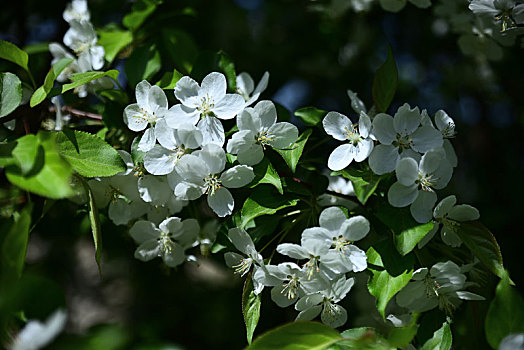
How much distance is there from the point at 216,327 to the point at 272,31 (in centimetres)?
218

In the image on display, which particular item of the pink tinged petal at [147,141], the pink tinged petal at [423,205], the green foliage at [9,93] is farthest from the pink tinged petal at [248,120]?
the green foliage at [9,93]

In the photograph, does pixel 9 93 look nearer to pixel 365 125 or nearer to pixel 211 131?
pixel 211 131

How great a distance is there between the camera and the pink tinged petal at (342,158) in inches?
46.0

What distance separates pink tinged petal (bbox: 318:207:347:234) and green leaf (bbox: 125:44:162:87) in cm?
74

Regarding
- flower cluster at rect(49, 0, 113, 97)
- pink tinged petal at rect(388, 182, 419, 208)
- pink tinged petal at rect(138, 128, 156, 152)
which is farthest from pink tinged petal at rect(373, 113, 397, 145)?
flower cluster at rect(49, 0, 113, 97)

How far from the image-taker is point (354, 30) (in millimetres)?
2996

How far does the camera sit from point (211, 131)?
3.85ft

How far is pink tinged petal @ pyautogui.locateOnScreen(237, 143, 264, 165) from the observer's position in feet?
3.76

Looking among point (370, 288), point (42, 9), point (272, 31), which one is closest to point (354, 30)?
point (272, 31)

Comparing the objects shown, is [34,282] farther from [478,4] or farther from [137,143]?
[478,4]

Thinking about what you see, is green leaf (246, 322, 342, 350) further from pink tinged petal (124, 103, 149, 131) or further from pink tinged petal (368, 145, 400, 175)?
pink tinged petal (124, 103, 149, 131)

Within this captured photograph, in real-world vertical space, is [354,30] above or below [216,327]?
above

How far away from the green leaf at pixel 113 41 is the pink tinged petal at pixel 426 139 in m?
1.01

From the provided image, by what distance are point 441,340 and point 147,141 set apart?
2.96 ft
